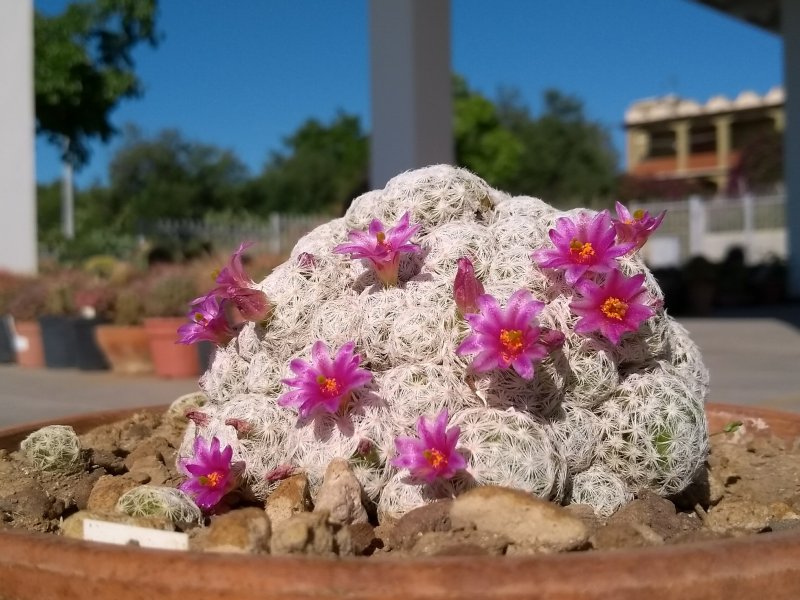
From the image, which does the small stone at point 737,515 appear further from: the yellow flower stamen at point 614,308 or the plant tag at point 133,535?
the plant tag at point 133,535

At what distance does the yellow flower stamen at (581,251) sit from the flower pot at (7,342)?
956 centimetres

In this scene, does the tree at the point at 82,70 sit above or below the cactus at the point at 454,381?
above

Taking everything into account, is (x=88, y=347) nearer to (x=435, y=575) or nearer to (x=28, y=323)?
(x=28, y=323)

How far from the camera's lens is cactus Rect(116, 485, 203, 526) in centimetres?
229

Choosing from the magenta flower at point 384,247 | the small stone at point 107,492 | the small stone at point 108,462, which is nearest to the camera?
the magenta flower at point 384,247

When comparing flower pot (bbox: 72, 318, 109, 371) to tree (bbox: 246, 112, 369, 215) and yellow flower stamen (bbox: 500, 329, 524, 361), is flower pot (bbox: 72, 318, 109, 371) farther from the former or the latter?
tree (bbox: 246, 112, 369, 215)

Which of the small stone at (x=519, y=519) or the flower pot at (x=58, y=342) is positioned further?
the flower pot at (x=58, y=342)

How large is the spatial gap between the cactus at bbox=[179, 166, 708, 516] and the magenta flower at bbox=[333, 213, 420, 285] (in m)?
0.06

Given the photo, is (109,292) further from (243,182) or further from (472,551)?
(243,182)

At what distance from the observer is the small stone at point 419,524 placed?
2.11 m

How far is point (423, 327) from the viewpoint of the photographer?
95.3 inches

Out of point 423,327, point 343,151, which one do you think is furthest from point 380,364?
point 343,151

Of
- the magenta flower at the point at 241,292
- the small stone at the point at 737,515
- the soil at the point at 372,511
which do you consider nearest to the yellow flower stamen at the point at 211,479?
the soil at the point at 372,511

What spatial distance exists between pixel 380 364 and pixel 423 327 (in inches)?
6.8
